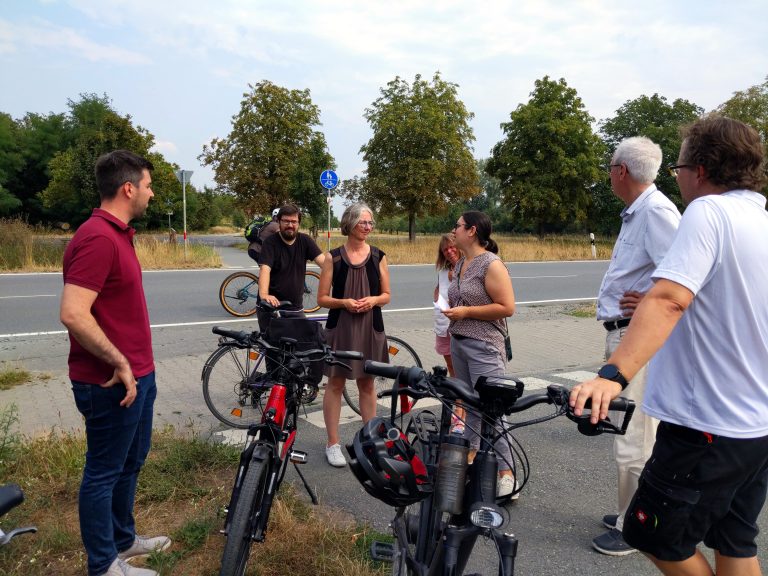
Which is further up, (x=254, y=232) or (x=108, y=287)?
(x=254, y=232)

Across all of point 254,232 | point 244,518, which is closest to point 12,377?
point 254,232

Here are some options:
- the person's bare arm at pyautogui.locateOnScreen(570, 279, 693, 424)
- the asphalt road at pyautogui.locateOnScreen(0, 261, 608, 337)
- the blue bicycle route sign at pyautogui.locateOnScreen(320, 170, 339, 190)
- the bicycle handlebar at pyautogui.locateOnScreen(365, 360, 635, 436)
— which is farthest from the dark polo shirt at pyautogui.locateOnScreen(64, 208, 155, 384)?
the blue bicycle route sign at pyautogui.locateOnScreen(320, 170, 339, 190)

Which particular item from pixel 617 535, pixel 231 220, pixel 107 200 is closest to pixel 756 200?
pixel 617 535

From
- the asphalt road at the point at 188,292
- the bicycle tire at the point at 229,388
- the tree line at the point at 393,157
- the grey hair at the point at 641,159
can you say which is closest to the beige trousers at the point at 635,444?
the grey hair at the point at 641,159

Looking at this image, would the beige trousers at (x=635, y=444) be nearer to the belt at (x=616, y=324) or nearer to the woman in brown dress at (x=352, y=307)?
the belt at (x=616, y=324)

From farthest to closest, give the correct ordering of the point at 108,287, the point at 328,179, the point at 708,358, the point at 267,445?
the point at 328,179 < the point at 267,445 < the point at 108,287 < the point at 708,358

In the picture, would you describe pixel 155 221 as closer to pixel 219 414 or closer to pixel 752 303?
pixel 219 414

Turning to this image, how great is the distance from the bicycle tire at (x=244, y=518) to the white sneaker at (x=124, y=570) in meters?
0.49

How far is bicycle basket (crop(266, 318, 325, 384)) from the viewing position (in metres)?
3.61

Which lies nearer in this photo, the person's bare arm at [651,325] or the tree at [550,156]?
the person's bare arm at [651,325]

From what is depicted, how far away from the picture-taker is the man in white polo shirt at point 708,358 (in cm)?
198

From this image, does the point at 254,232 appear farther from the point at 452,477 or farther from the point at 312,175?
the point at 312,175

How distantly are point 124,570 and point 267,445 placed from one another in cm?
85

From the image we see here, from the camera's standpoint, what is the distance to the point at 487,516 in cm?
192
